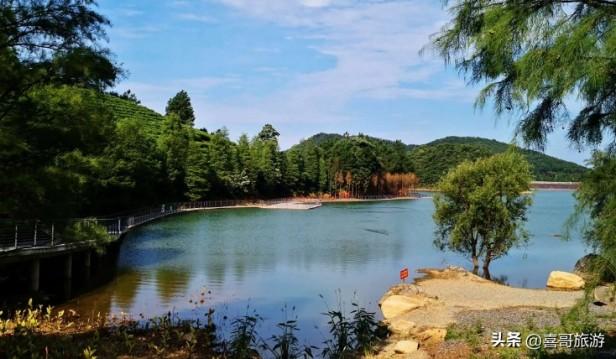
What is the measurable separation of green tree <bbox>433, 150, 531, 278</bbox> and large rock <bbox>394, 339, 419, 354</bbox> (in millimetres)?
13949

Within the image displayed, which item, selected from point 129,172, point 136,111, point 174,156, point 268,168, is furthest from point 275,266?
point 136,111

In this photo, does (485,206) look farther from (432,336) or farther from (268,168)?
(268,168)

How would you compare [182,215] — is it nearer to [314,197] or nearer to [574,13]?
[314,197]

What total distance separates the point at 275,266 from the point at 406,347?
1693cm

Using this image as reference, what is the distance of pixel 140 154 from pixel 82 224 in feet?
100

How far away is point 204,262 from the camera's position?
28.1m

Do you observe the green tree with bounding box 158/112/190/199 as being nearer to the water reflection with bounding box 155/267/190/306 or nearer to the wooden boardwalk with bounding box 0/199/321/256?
the wooden boardwalk with bounding box 0/199/321/256

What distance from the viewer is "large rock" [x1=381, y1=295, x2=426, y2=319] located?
55.9ft

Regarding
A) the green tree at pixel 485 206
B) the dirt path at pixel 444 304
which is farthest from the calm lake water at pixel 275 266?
the green tree at pixel 485 206

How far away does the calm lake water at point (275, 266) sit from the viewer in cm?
1822

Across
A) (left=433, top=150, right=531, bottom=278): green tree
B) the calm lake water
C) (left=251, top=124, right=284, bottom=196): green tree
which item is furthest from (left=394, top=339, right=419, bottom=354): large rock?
(left=251, top=124, right=284, bottom=196): green tree

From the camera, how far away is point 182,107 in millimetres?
124438

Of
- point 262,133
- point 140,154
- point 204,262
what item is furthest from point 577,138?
point 262,133

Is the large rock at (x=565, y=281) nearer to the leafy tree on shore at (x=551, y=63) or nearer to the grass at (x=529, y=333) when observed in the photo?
the grass at (x=529, y=333)
